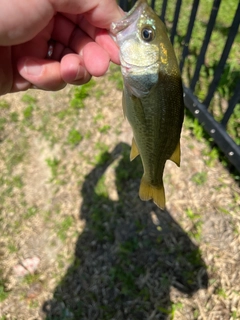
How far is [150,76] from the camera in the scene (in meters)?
1.65

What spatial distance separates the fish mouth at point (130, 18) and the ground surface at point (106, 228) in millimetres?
1842

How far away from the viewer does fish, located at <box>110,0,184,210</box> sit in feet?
5.37

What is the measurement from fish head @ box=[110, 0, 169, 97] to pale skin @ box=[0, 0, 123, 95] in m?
0.14

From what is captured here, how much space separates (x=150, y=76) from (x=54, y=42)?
0.82 m

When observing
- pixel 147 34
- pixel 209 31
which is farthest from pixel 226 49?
pixel 147 34

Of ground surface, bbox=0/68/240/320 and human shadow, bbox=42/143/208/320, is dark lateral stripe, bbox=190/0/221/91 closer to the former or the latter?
ground surface, bbox=0/68/240/320

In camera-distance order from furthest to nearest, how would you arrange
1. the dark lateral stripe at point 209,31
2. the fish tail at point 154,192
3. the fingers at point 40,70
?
the dark lateral stripe at point 209,31
the fish tail at point 154,192
the fingers at point 40,70

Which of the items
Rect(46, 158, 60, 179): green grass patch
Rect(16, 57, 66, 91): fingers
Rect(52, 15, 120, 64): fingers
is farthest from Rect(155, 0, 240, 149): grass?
Rect(16, 57, 66, 91): fingers

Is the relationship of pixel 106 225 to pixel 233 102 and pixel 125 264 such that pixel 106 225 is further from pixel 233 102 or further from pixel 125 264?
pixel 233 102

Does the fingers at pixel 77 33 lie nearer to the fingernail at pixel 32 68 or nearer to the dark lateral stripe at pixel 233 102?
the fingernail at pixel 32 68

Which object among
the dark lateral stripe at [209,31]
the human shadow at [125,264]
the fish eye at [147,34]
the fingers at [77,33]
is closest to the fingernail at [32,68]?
the fingers at [77,33]

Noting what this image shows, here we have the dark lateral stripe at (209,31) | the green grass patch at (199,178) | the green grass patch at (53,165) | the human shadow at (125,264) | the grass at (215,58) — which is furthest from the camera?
the grass at (215,58)

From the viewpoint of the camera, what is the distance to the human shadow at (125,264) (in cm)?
274

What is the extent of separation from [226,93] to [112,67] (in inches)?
56.2
